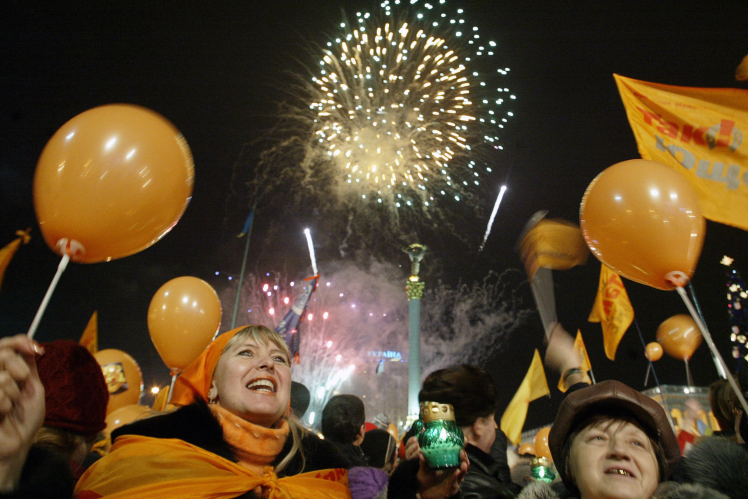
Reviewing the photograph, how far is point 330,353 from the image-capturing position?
37531 millimetres

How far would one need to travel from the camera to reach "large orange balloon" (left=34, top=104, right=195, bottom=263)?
278cm

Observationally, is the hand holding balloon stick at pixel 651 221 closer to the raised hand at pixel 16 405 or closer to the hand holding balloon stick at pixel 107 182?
the hand holding balloon stick at pixel 107 182

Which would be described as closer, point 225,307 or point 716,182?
point 716,182

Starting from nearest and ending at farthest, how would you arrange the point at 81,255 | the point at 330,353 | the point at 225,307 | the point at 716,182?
the point at 81,255 → the point at 716,182 → the point at 225,307 → the point at 330,353

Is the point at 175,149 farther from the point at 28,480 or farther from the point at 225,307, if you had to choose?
the point at 225,307

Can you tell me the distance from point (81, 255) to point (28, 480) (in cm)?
162

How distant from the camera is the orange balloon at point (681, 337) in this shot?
11.2 m

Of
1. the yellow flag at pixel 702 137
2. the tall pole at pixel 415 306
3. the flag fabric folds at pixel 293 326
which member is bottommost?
the tall pole at pixel 415 306

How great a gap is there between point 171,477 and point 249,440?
0.40m

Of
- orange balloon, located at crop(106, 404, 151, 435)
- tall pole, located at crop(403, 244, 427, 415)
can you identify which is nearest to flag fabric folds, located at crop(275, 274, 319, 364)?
orange balloon, located at crop(106, 404, 151, 435)

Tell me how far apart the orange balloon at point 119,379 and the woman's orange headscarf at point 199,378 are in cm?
379

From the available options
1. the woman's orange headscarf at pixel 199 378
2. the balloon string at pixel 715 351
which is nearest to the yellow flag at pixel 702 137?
the balloon string at pixel 715 351

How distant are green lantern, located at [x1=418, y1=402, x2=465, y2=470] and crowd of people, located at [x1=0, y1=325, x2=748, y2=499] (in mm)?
91

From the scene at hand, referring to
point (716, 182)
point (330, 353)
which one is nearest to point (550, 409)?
point (330, 353)
